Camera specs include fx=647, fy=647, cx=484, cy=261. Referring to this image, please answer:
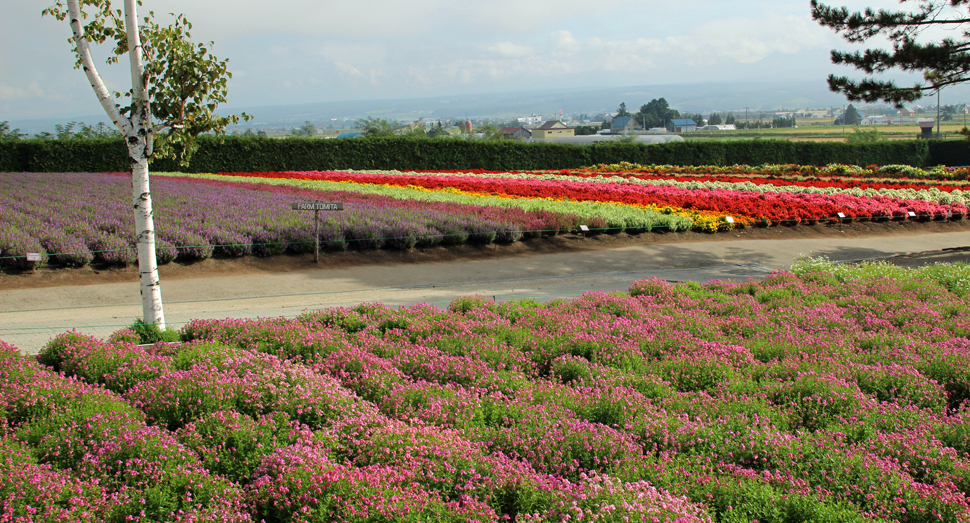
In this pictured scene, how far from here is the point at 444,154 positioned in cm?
3575

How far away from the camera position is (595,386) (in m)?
4.66

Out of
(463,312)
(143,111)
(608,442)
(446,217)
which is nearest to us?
(608,442)

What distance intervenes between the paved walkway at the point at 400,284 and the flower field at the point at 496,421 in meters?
1.91

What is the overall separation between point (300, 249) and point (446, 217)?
3.09 metres

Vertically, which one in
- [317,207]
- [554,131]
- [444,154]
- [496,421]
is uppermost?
[554,131]

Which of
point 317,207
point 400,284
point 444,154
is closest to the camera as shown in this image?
point 400,284

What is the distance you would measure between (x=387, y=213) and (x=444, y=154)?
2310cm

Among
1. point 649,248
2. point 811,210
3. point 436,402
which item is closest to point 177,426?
point 436,402

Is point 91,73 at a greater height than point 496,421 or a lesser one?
greater

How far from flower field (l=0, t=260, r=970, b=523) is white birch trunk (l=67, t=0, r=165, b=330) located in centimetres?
65

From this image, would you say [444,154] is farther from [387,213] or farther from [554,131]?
[554,131]

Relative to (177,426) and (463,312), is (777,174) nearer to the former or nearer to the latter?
(463,312)

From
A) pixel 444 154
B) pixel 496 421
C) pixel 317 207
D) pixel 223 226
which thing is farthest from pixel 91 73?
pixel 444 154

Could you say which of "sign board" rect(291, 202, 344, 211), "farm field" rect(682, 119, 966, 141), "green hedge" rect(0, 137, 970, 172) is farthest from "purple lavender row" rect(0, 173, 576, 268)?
"farm field" rect(682, 119, 966, 141)
